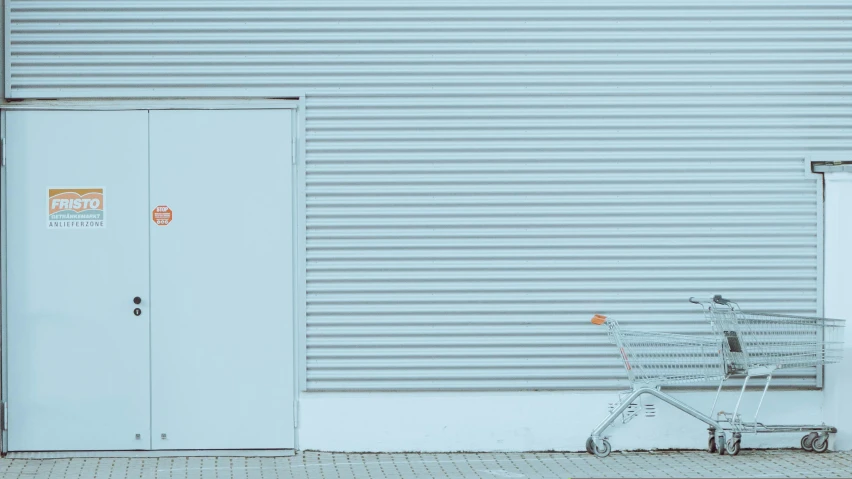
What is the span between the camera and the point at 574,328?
7.83m

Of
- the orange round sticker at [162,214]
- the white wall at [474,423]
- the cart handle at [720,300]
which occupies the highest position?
the orange round sticker at [162,214]

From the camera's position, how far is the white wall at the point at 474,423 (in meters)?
7.76

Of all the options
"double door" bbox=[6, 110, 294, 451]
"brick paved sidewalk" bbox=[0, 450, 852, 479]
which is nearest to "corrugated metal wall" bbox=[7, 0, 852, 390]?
"double door" bbox=[6, 110, 294, 451]

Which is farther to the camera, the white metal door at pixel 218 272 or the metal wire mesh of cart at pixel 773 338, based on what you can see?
the white metal door at pixel 218 272

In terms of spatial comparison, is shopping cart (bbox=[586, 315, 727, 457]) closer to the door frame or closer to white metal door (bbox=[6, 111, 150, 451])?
the door frame

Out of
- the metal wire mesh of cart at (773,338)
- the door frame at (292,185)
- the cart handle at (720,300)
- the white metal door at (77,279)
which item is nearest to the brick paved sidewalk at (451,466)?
the white metal door at (77,279)

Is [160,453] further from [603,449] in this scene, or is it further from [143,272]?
[603,449]

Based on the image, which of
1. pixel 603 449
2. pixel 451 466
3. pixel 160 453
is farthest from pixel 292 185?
pixel 603 449

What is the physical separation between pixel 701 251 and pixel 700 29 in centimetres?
172

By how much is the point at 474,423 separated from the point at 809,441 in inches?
101

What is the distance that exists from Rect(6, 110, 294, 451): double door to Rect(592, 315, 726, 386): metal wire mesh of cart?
8.30 ft

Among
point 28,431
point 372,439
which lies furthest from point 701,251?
point 28,431

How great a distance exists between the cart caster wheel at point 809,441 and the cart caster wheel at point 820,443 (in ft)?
0.06

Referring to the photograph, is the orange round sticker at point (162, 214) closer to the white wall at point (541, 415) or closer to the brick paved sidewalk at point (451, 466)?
the white wall at point (541, 415)
